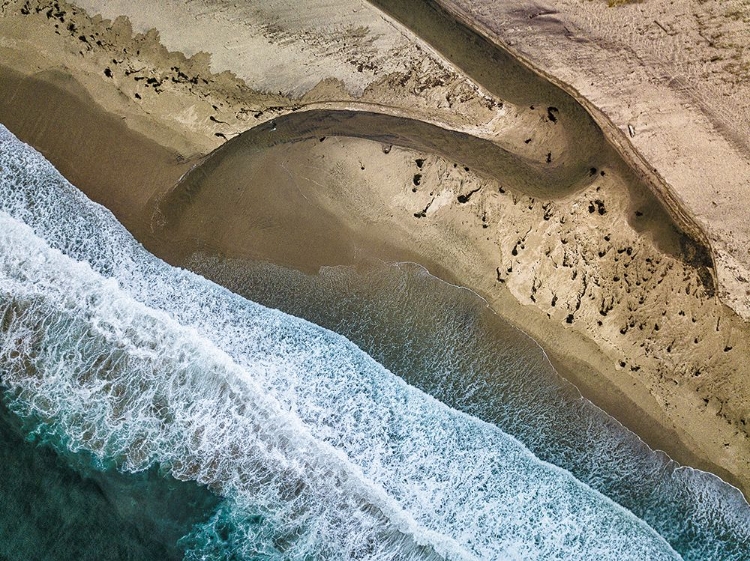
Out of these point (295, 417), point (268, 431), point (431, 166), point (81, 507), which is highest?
point (431, 166)

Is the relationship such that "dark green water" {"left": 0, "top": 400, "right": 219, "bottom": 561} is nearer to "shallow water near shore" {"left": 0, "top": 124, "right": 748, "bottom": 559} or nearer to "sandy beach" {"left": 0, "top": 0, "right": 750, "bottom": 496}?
"shallow water near shore" {"left": 0, "top": 124, "right": 748, "bottom": 559}

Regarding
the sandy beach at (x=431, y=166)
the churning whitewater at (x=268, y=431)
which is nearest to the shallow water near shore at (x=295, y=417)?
the churning whitewater at (x=268, y=431)

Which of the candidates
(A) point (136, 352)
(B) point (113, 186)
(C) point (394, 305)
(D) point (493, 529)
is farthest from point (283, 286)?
(D) point (493, 529)

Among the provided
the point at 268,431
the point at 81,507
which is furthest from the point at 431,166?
the point at 81,507

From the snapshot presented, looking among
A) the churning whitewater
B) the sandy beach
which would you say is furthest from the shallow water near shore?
the sandy beach

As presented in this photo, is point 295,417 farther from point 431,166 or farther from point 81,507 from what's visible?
point 431,166

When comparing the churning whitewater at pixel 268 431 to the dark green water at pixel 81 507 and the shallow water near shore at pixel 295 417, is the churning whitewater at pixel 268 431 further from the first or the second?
the dark green water at pixel 81 507
